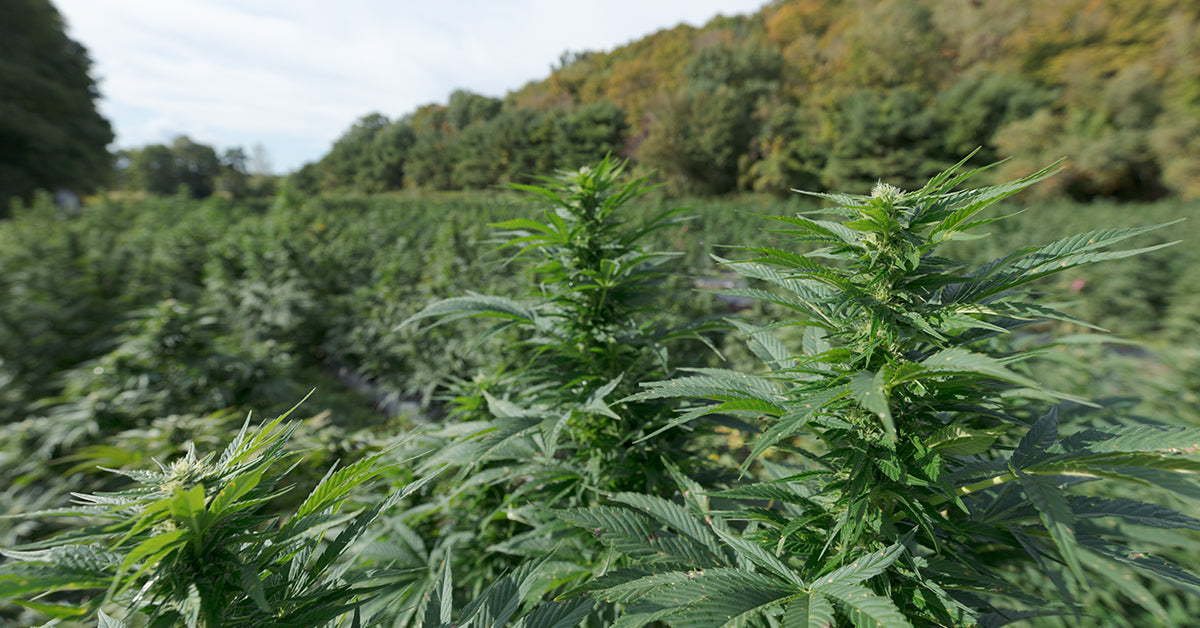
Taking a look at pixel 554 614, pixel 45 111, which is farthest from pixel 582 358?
pixel 45 111

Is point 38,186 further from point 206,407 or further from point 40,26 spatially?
point 206,407

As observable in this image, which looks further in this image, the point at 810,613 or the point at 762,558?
the point at 762,558

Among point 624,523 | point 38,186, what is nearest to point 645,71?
point 38,186

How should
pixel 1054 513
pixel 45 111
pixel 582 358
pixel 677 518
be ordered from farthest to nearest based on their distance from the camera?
pixel 45 111
pixel 582 358
pixel 677 518
pixel 1054 513

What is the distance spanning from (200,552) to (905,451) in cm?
120

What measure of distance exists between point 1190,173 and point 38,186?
4819 cm

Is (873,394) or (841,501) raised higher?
(873,394)

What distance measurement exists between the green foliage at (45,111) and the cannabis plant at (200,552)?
93.3 ft

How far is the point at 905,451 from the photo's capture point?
2.80 ft

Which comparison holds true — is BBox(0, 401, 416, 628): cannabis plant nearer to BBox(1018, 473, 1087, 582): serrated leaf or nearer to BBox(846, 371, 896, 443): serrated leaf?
BBox(846, 371, 896, 443): serrated leaf

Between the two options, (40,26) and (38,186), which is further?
(40,26)

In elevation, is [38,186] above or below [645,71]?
below

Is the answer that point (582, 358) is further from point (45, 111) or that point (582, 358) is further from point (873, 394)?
point (45, 111)

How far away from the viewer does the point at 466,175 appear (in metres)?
38.6
